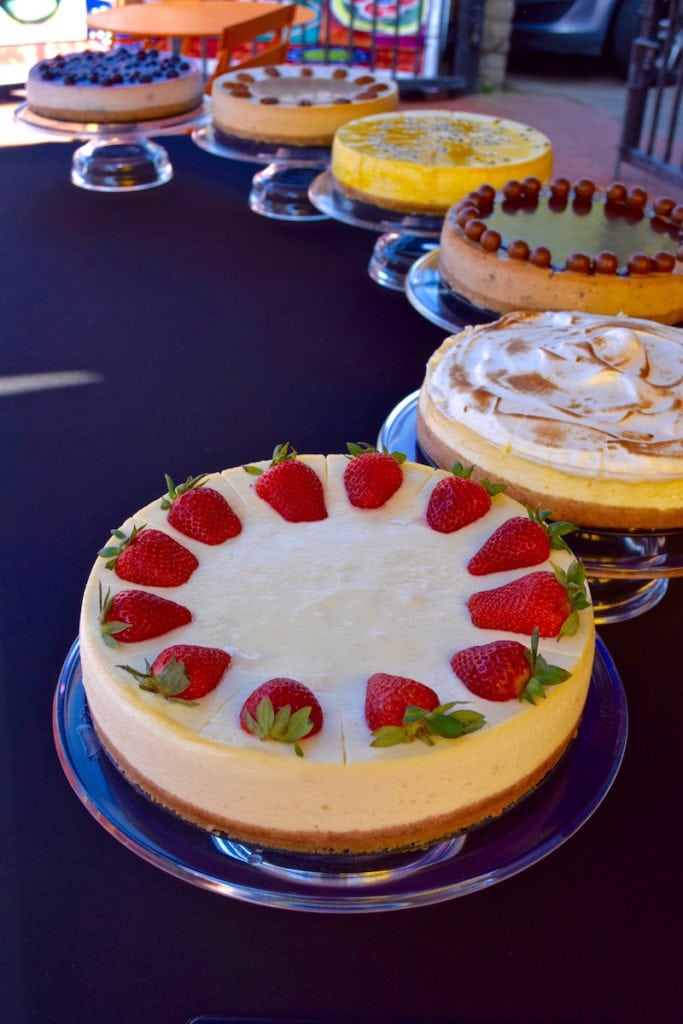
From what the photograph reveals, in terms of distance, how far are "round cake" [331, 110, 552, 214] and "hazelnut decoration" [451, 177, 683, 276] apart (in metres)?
0.21

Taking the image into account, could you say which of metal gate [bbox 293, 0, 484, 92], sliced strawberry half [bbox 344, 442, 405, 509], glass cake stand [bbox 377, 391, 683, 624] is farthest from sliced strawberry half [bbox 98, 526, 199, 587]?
metal gate [bbox 293, 0, 484, 92]

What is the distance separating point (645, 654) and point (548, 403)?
1.48 ft

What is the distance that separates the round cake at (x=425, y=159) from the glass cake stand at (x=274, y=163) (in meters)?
0.22

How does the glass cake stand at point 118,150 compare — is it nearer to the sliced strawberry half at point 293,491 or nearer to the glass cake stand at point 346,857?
the sliced strawberry half at point 293,491

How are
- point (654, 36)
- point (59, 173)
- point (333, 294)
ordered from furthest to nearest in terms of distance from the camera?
point (654, 36) → point (59, 173) → point (333, 294)

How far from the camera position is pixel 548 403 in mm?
1691

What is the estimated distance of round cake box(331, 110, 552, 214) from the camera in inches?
109

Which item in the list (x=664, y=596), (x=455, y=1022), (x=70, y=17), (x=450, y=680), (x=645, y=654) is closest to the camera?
(x=455, y=1022)

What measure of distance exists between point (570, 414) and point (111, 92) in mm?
2484

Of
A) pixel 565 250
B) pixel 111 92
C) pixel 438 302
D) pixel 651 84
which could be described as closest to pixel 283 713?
pixel 438 302

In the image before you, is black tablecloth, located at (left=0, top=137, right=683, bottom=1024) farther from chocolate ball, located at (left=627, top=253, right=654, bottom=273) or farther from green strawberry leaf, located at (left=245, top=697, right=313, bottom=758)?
chocolate ball, located at (left=627, top=253, right=654, bottom=273)

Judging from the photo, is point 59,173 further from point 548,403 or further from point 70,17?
point 70,17

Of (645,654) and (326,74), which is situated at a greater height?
(326,74)

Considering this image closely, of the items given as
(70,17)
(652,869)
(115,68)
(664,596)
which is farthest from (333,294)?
(70,17)
